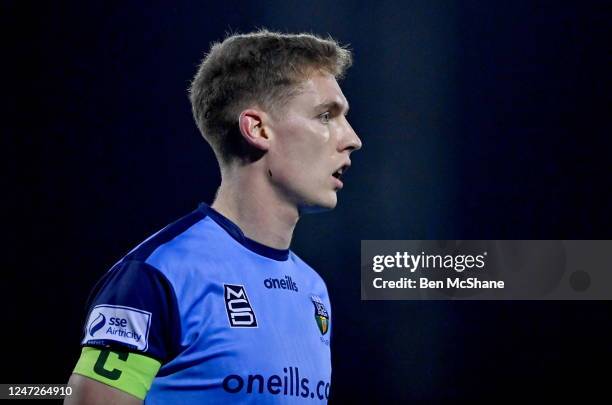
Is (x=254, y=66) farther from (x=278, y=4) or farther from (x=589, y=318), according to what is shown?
(x=589, y=318)

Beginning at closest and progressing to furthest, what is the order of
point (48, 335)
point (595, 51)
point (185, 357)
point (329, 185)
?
point (185, 357), point (329, 185), point (48, 335), point (595, 51)

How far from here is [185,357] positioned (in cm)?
109

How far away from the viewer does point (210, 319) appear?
112 cm

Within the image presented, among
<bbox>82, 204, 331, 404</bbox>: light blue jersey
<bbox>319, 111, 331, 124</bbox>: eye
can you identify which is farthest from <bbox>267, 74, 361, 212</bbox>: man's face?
<bbox>82, 204, 331, 404</bbox>: light blue jersey

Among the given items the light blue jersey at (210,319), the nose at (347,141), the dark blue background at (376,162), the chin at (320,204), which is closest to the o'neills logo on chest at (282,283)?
the light blue jersey at (210,319)

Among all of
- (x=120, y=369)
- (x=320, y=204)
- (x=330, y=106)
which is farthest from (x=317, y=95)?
(x=120, y=369)

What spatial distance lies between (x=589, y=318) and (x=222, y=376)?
2.09 metres

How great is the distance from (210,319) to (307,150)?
336 millimetres

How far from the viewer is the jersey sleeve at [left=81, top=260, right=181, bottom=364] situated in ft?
3.39

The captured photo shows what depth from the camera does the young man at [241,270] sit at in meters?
1.05

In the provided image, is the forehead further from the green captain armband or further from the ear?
the green captain armband

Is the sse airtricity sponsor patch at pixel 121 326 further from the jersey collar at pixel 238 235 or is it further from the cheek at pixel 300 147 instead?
the cheek at pixel 300 147

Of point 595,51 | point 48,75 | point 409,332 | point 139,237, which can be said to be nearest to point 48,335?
point 139,237

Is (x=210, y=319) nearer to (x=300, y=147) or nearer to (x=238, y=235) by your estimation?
(x=238, y=235)
